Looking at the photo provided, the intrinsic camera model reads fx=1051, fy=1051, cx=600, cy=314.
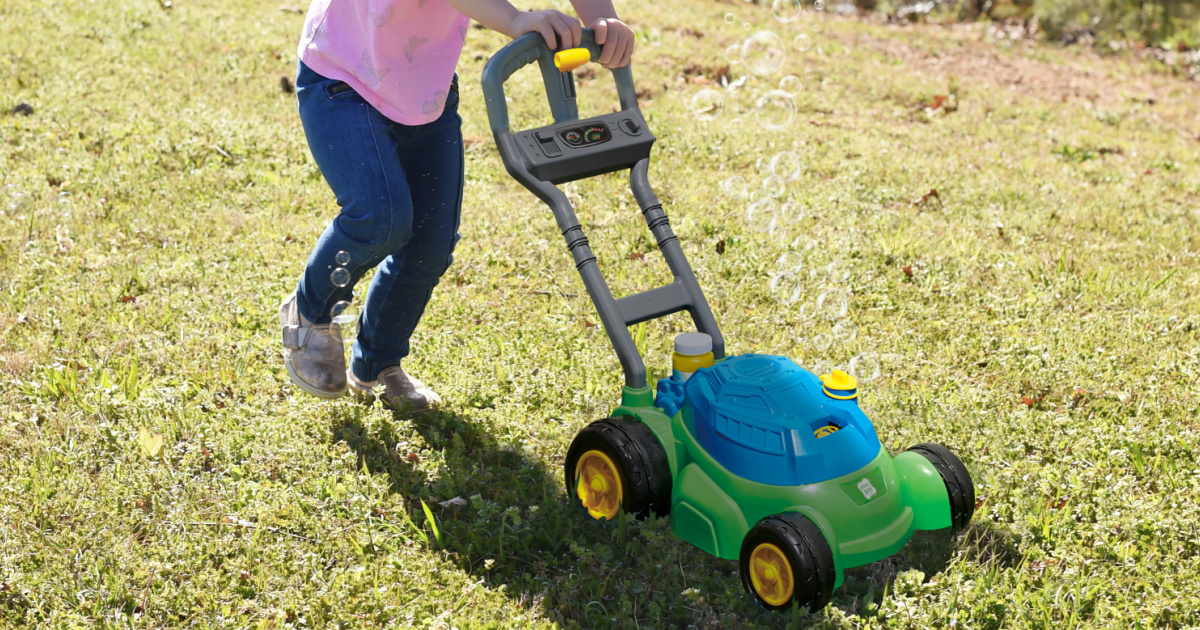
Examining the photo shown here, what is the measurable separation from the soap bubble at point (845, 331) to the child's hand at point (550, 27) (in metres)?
1.96

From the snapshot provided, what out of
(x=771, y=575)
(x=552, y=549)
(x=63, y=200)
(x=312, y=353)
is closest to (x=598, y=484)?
(x=552, y=549)

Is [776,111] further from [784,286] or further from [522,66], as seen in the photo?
[522,66]

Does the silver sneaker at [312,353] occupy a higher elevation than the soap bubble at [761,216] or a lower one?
higher

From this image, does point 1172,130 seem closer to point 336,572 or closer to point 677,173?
point 677,173

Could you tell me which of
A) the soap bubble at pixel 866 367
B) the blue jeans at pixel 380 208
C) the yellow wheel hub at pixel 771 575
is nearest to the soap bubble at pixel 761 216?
the soap bubble at pixel 866 367

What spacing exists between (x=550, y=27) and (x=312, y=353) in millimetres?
1396

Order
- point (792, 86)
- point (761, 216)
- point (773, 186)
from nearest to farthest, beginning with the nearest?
point (761, 216) < point (773, 186) < point (792, 86)

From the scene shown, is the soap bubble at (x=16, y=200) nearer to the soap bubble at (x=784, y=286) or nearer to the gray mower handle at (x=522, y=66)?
the gray mower handle at (x=522, y=66)

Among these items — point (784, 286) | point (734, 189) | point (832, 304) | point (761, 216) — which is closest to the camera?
point (832, 304)

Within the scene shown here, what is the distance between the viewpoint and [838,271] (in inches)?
196

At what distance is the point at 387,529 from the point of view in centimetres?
319

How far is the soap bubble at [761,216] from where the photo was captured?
5.34m

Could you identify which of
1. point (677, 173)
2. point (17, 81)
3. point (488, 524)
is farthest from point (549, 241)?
point (17, 81)

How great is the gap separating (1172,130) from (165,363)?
293 inches
